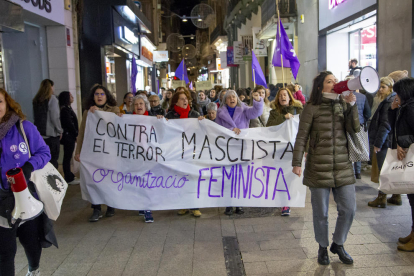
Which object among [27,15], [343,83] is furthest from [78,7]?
[343,83]

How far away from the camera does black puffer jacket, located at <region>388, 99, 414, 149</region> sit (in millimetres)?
4230

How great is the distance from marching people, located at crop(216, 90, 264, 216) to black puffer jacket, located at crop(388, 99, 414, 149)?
2140mm

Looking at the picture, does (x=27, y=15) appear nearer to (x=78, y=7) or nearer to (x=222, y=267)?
(x=78, y=7)

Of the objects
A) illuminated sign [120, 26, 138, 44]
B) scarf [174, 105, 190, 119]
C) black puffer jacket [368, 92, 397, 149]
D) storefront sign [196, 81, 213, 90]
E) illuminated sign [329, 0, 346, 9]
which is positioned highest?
illuminated sign [329, 0, 346, 9]

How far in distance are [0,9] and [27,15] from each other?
1937 mm

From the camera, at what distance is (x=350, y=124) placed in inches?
156

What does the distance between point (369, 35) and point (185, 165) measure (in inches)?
339

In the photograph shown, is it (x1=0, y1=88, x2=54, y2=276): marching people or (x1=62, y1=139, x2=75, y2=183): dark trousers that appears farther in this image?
(x1=62, y1=139, x2=75, y2=183): dark trousers

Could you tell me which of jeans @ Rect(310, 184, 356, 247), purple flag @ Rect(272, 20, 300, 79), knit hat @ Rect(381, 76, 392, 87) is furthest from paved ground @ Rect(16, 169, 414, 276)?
purple flag @ Rect(272, 20, 300, 79)

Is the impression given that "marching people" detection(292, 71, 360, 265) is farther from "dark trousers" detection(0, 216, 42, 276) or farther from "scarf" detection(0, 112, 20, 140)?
"scarf" detection(0, 112, 20, 140)

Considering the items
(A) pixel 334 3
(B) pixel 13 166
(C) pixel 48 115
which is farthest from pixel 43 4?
(A) pixel 334 3

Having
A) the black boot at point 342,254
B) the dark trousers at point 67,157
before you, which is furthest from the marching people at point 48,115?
the black boot at point 342,254

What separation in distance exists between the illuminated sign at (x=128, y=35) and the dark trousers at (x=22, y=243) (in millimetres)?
12301

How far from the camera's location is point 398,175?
4129mm
